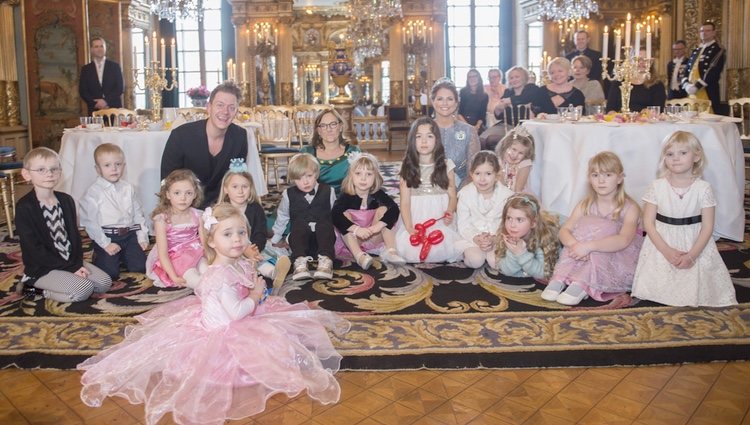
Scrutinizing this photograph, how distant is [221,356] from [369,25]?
11.2 meters

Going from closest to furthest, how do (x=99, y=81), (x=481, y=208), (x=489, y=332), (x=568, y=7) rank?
1. (x=489, y=332)
2. (x=481, y=208)
3. (x=99, y=81)
4. (x=568, y=7)

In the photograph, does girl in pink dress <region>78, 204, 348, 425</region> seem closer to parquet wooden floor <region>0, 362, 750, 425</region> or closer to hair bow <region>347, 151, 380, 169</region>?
parquet wooden floor <region>0, 362, 750, 425</region>

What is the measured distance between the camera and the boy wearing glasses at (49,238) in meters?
3.38

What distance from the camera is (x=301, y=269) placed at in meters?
3.79

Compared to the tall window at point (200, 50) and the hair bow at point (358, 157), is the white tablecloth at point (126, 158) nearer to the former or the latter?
the hair bow at point (358, 157)

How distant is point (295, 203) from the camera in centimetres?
420

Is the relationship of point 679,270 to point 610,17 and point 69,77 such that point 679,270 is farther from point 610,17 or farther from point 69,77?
point 610,17

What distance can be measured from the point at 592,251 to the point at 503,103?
3474mm

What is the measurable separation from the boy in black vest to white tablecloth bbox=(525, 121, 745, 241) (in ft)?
5.58

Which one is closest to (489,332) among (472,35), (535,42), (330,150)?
(330,150)

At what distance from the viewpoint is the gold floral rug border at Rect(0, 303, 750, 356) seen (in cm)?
270

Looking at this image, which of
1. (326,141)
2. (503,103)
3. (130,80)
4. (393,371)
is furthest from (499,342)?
(130,80)

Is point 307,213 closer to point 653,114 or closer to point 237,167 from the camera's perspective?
point 237,167

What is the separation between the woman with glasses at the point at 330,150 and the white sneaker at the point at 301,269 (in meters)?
0.83
